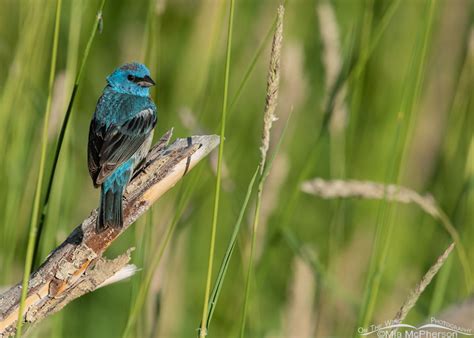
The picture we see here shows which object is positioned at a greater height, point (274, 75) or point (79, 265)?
point (274, 75)

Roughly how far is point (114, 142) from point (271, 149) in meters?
1.18

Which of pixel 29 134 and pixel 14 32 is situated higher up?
pixel 14 32

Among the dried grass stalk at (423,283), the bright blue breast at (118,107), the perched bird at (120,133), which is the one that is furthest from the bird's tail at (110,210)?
the dried grass stalk at (423,283)

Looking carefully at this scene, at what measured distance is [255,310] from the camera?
3684 millimetres

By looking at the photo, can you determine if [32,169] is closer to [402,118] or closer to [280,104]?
[280,104]

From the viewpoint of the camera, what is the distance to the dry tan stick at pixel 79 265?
2.62 m

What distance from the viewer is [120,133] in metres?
3.93

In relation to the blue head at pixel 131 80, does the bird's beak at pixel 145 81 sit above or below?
below

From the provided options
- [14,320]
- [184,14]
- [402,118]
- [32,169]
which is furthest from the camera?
[184,14]

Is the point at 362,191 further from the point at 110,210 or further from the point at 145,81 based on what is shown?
the point at 145,81

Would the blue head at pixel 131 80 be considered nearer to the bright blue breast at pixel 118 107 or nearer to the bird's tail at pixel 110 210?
the bright blue breast at pixel 118 107

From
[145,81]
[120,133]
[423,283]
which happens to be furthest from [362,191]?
[145,81]

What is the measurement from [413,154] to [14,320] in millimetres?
3830

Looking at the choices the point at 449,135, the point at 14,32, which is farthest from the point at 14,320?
the point at 14,32
